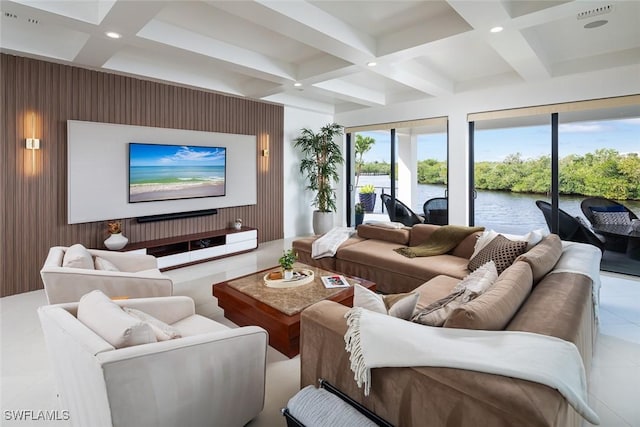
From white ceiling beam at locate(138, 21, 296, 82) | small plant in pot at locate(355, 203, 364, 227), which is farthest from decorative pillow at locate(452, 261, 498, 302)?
small plant in pot at locate(355, 203, 364, 227)

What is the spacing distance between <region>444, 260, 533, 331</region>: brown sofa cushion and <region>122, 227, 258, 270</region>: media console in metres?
4.20

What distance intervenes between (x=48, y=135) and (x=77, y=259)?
7.30ft

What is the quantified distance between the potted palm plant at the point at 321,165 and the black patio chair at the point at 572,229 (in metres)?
3.64

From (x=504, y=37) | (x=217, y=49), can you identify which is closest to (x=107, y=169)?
(x=217, y=49)

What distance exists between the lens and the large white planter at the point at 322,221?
709cm

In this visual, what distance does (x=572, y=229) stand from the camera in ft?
16.1

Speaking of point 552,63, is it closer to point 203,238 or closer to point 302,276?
point 302,276

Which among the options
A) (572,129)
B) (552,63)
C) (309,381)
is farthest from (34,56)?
(572,129)

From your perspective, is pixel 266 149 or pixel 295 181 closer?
pixel 266 149

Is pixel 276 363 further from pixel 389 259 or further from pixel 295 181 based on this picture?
pixel 295 181

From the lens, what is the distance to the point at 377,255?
4.01 m

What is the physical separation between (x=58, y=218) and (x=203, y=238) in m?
1.77

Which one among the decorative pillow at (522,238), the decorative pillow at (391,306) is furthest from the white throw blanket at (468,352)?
the decorative pillow at (522,238)

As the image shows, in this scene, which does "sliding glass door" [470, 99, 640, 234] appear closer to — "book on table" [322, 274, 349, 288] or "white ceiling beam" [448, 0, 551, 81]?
"white ceiling beam" [448, 0, 551, 81]
